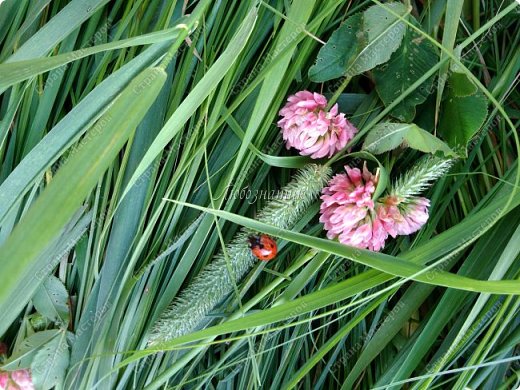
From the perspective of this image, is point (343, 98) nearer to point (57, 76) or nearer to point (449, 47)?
point (449, 47)

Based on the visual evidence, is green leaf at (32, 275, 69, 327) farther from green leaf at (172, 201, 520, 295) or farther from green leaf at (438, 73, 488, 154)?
green leaf at (438, 73, 488, 154)

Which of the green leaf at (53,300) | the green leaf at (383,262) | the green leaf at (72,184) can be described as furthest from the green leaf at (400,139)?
the green leaf at (53,300)

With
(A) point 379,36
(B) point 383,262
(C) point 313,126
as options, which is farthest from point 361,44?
(B) point 383,262

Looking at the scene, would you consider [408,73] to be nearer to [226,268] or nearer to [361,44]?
[361,44]

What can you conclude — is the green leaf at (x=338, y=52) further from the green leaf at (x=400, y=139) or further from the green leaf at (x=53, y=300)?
the green leaf at (x=53, y=300)

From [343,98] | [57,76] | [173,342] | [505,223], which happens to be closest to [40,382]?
[173,342]
